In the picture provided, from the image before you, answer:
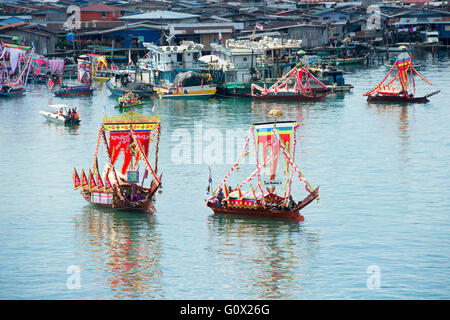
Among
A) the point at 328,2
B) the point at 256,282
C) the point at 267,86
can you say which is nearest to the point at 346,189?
the point at 256,282

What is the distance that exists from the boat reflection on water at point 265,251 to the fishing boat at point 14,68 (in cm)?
5523

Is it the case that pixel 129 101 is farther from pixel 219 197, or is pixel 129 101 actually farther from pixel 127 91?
pixel 219 197

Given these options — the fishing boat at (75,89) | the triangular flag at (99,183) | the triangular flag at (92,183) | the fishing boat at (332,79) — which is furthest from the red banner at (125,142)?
the fishing boat at (75,89)

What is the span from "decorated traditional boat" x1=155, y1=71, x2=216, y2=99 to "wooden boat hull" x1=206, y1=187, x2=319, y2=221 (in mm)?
45430

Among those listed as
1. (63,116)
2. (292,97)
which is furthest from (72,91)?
(292,97)

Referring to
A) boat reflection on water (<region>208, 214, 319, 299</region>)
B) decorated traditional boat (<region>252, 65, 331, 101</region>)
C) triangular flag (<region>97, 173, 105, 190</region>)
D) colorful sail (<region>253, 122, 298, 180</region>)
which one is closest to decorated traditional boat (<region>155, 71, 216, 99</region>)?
decorated traditional boat (<region>252, 65, 331, 101</region>)

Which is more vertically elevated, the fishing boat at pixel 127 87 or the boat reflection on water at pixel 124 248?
the fishing boat at pixel 127 87

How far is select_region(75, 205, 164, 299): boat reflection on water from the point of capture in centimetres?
3067

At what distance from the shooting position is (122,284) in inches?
Result: 1210

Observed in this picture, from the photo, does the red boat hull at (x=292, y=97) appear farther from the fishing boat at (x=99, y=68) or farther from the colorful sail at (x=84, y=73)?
the fishing boat at (x=99, y=68)

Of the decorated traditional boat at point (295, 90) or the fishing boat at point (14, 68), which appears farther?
the fishing boat at point (14, 68)

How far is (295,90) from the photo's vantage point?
80438 mm

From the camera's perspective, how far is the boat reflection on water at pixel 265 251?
99.8ft

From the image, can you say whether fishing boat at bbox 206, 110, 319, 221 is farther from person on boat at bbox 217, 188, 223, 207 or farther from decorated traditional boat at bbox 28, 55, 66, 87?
decorated traditional boat at bbox 28, 55, 66, 87
